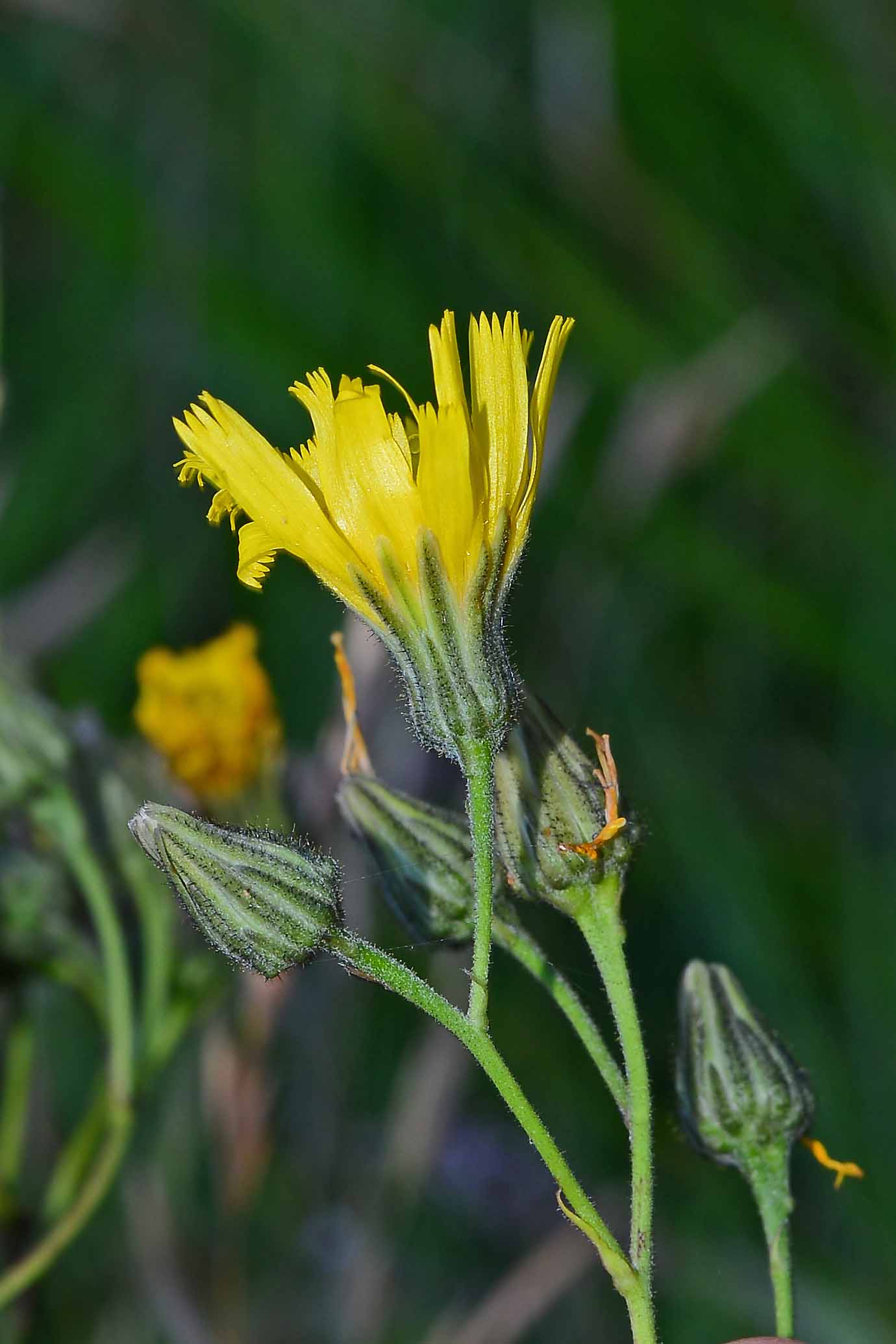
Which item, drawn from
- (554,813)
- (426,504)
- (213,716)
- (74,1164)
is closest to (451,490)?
(426,504)

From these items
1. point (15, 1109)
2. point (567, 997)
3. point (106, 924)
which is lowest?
point (15, 1109)

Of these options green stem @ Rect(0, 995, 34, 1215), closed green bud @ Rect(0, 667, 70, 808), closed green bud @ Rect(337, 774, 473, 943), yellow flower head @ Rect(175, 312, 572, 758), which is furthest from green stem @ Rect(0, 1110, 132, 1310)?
yellow flower head @ Rect(175, 312, 572, 758)

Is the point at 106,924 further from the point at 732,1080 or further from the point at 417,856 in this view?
the point at 732,1080

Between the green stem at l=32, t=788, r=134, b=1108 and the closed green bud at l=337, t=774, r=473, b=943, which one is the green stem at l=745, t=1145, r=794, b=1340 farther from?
the green stem at l=32, t=788, r=134, b=1108

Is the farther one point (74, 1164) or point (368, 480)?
point (74, 1164)

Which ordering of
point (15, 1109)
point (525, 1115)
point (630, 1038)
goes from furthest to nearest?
1. point (15, 1109)
2. point (630, 1038)
3. point (525, 1115)
